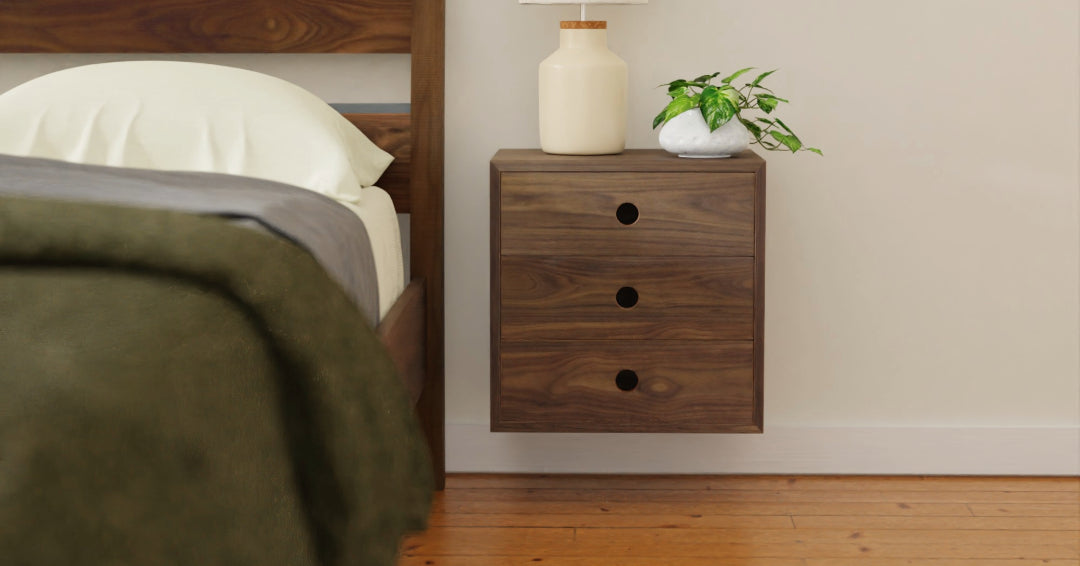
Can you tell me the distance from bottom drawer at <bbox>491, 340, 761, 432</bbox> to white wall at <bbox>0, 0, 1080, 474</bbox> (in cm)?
32

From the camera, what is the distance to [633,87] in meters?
1.98

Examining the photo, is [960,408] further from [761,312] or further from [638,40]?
[638,40]

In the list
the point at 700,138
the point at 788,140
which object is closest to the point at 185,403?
the point at 700,138

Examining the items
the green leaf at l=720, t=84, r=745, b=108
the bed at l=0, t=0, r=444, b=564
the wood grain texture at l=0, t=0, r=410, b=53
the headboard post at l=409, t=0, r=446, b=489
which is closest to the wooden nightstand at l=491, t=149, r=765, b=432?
the green leaf at l=720, t=84, r=745, b=108

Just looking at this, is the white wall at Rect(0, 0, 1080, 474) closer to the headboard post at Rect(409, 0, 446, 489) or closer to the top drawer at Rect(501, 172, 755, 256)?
the headboard post at Rect(409, 0, 446, 489)

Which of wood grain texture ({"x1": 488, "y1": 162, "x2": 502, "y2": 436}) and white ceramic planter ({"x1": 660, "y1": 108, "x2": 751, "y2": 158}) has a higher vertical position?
white ceramic planter ({"x1": 660, "y1": 108, "x2": 751, "y2": 158})

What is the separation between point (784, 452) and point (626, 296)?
1.84 ft

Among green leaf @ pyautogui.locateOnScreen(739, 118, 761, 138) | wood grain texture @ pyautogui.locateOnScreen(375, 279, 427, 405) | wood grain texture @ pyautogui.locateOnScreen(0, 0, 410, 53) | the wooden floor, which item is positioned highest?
wood grain texture @ pyautogui.locateOnScreen(0, 0, 410, 53)

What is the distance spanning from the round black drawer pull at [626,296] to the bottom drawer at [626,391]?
7 cm

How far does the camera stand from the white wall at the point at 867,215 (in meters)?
1.95

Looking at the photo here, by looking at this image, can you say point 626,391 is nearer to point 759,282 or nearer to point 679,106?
point 759,282

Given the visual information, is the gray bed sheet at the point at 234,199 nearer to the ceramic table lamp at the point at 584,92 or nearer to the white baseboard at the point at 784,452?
the ceramic table lamp at the point at 584,92

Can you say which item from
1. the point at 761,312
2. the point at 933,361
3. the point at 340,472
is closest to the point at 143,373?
the point at 340,472

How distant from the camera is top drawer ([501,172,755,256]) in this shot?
5.48 ft
